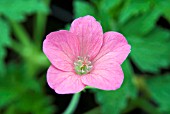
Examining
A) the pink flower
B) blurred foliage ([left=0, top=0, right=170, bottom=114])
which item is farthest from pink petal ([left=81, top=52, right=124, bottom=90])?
blurred foliage ([left=0, top=0, right=170, bottom=114])

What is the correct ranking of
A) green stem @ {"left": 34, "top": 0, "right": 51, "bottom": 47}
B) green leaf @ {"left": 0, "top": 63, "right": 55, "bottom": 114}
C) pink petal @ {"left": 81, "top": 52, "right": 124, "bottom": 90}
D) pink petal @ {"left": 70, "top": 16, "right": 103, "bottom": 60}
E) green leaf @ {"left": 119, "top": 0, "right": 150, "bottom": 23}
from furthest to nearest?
1. green stem @ {"left": 34, "top": 0, "right": 51, "bottom": 47}
2. green leaf @ {"left": 0, "top": 63, "right": 55, "bottom": 114}
3. green leaf @ {"left": 119, "top": 0, "right": 150, "bottom": 23}
4. pink petal @ {"left": 70, "top": 16, "right": 103, "bottom": 60}
5. pink petal @ {"left": 81, "top": 52, "right": 124, "bottom": 90}

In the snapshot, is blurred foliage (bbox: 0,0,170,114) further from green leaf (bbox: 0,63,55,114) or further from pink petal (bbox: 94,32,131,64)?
pink petal (bbox: 94,32,131,64)

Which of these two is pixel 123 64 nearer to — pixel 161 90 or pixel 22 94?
pixel 161 90

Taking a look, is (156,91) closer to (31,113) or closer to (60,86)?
(31,113)

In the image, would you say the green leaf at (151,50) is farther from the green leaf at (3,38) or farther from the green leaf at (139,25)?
the green leaf at (3,38)

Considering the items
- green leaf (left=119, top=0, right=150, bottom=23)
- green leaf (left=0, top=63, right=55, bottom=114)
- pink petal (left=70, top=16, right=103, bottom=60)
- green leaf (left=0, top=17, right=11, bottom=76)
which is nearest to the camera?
pink petal (left=70, top=16, right=103, bottom=60)

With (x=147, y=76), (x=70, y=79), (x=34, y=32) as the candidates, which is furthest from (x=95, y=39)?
(x=34, y=32)
